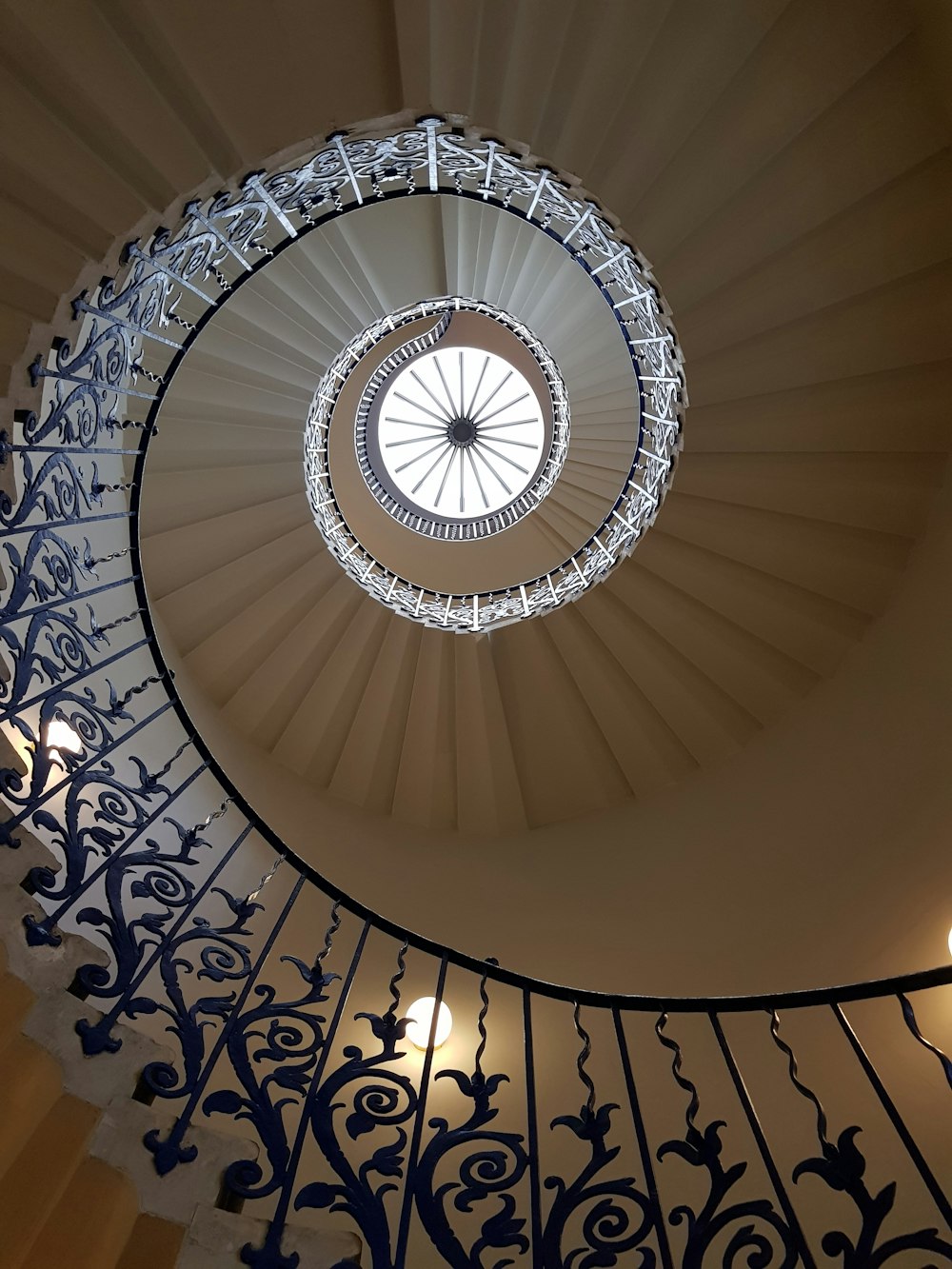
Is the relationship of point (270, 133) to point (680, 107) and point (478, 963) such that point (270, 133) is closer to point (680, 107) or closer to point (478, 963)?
point (680, 107)

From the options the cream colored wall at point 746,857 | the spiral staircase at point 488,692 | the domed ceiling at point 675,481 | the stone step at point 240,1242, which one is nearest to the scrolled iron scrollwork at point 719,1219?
the spiral staircase at point 488,692

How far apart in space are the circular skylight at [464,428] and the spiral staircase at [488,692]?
2.75m

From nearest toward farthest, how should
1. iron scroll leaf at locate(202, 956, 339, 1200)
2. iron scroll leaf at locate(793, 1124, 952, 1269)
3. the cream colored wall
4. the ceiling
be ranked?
1. iron scroll leaf at locate(793, 1124, 952, 1269)
2. iron scroll leaf at locate(202, 956, 339, 1200)
3. the ceiling
4. the cream colored wall

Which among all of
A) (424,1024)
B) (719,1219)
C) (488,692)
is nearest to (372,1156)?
(719,1219)

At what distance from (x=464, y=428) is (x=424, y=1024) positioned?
9.41 m

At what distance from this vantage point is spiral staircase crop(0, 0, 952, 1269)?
249 cm

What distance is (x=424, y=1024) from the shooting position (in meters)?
4.94

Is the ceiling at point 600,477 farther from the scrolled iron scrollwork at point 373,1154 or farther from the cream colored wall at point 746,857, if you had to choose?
the scrolled iron scrollwork at point 373,1154

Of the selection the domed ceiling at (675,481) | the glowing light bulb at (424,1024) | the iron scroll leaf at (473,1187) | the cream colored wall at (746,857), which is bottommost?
the iron scroll leaf at (473,1187)

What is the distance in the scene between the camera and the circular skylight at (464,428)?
11.7 meters

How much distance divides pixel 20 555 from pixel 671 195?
4.43 meters

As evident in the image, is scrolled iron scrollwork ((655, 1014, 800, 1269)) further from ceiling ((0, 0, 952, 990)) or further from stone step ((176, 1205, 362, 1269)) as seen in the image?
ceiling ((0, 0, 952, 990))

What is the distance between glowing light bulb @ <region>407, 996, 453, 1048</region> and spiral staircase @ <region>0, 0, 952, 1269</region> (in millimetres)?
140

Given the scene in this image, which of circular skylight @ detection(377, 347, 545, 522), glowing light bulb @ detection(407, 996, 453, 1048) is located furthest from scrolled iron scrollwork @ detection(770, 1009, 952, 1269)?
circular skylight @ detection(377, 347, 545, 522)
